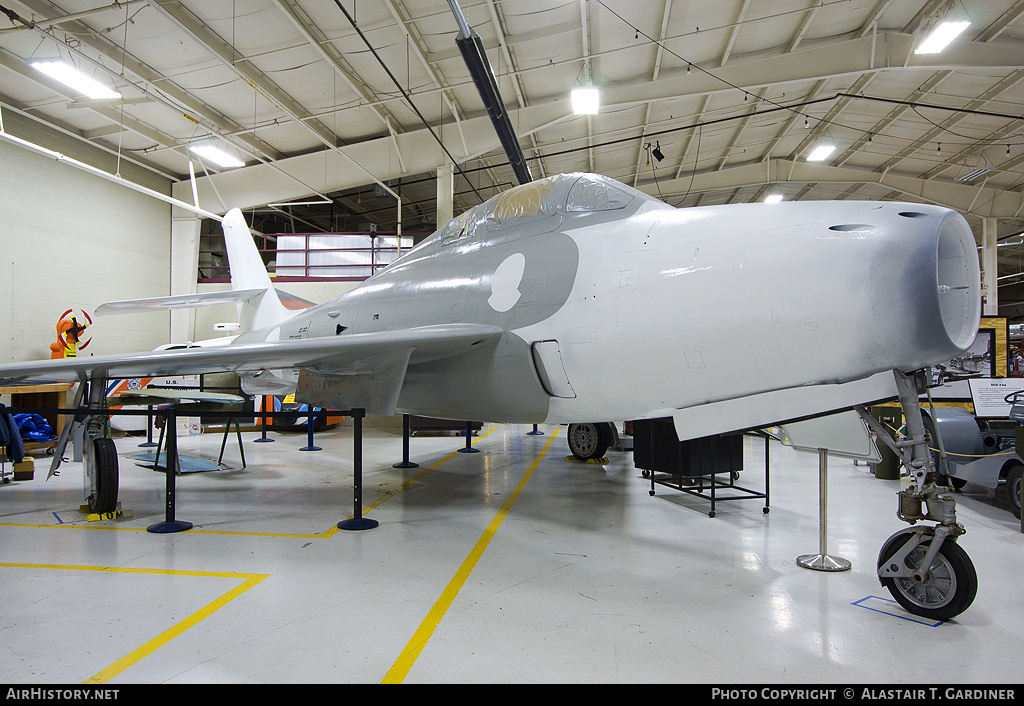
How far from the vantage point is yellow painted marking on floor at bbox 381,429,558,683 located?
2.70m

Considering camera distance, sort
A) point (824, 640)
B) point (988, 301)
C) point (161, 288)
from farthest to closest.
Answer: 1. point (988, 301)
2. point (161, 288)
3. point (824, 640)

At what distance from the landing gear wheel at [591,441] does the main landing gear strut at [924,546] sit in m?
6.35

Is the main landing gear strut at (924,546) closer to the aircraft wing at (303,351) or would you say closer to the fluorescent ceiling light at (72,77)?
the aircraft wing at (303,351)

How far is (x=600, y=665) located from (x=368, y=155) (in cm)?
1580

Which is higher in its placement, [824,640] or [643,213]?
[643,213]

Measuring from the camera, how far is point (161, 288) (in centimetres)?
1709

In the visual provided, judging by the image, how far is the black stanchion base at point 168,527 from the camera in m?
5.32

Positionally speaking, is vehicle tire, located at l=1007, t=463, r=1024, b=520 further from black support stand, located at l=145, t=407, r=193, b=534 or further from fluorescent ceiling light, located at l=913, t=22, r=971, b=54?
fluorescent ceiling light, located at l=913, t=22, r=971, b=54

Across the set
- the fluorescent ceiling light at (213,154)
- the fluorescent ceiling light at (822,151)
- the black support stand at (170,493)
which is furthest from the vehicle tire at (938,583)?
the fluorescent ceiling light at (822,151)

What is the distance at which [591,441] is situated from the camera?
986 cm

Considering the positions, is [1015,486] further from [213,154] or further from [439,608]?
[213,154]

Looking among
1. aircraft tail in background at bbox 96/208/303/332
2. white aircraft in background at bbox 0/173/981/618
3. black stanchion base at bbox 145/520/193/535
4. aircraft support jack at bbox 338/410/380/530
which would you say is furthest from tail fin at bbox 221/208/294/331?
aircraft support jack at bbox 338/410/380/530
